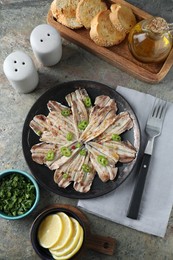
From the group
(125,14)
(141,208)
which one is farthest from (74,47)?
(141,208)

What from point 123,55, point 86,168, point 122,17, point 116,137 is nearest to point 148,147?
point 116,137

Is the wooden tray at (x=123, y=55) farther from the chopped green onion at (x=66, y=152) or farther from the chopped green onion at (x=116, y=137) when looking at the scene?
the chopped green onion at (x=66, y=152)

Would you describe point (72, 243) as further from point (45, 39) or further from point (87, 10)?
point (87, 10)

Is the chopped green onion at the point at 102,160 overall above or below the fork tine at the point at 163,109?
below

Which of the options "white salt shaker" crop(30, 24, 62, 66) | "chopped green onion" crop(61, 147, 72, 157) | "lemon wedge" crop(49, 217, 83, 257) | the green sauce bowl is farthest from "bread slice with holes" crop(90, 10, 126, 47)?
"lemon wedge" crop(49, 217, 83, 257)

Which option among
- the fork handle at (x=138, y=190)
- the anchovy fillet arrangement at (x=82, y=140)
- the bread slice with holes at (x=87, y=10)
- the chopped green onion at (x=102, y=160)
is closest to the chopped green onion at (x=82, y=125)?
the anchovy fillet arrangement at (x=82, y=140)

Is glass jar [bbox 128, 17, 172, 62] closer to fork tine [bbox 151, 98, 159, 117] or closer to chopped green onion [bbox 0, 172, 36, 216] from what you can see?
fork tine [bbox 151, 98, 159, 117]
